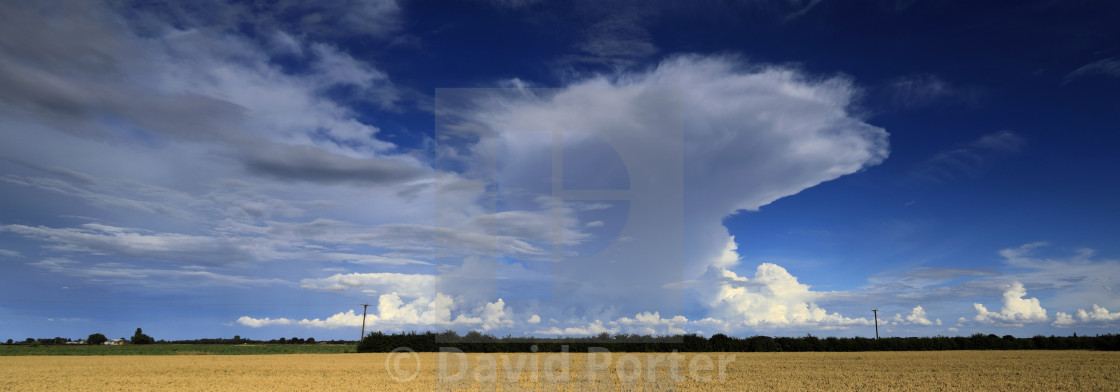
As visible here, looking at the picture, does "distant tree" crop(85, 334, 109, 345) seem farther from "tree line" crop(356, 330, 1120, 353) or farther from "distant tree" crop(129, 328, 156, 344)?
"tree line" crop(356, 330, 1120, 353)

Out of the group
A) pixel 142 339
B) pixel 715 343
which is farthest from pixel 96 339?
pixel 715 343

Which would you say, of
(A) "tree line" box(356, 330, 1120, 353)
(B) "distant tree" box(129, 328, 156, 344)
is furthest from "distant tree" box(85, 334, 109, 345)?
(A) "tree line" box(356, 330, 1120, 353)

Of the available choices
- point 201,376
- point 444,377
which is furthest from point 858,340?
Result: point 201,376

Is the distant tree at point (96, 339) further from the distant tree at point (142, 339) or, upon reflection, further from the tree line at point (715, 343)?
the tree line at point (715, 343)

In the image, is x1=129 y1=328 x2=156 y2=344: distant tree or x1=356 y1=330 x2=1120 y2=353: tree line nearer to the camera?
x1=356 y1=330 x2=1120 y2=353: tree line

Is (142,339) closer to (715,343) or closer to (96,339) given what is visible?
(96,339)

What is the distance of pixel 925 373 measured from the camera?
103 feet

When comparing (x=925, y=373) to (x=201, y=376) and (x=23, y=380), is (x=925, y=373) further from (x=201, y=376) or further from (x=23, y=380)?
Result: (x=23, y=380)

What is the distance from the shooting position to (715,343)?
67312 mm

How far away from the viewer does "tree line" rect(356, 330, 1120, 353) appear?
215ft

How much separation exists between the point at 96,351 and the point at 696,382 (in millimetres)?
80184

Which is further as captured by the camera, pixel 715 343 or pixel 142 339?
pixel 142 339

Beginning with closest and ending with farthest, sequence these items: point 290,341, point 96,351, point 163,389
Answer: point 163,389
point 96,351
point 290,341

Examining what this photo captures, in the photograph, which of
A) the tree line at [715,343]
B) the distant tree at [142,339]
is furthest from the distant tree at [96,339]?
the tree line at [715,343]
